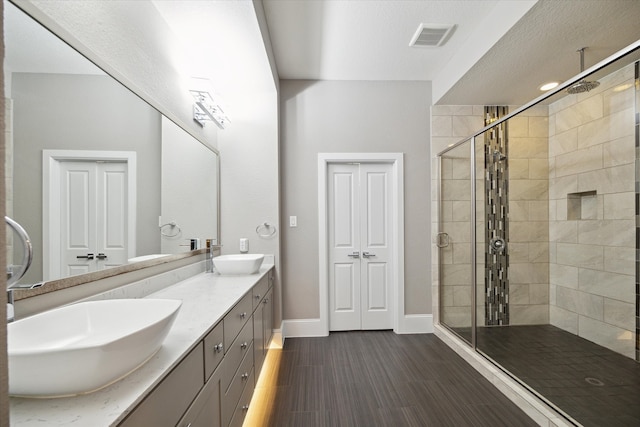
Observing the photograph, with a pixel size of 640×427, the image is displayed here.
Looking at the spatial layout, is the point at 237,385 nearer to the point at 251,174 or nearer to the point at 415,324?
the point at 251,174

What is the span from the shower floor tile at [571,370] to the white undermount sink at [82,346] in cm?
232

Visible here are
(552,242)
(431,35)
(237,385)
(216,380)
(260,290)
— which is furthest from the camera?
(552,242)

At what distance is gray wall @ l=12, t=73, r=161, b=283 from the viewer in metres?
0.98

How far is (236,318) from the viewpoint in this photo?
1.54m

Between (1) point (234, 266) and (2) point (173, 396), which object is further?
(1) point (234, 266)

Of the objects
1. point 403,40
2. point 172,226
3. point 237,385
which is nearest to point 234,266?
point 172,226

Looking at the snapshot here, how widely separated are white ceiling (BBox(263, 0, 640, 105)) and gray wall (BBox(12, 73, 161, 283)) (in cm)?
134

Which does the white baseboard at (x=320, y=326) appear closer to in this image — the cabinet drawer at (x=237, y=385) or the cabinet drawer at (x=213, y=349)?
the cabinet drawer at (x=237, y=385)

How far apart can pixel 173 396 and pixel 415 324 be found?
9.38 ft

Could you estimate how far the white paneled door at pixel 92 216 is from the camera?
1.15 m

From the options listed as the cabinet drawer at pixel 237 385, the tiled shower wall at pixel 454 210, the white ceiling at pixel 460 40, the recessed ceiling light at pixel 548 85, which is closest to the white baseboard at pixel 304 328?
the cabinet drawer at pixel 237 385

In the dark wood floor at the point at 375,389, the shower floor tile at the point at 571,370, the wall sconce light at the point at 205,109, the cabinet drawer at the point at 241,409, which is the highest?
the wall sconce light at the point at 205,109

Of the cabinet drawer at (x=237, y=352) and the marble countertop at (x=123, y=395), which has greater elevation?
the marble countertop at (x=123, y=395)

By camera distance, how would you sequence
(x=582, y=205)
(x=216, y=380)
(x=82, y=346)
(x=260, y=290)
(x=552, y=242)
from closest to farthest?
(x=82, y=346)
(x=216, y=380)
(x=260, y=290)
(x=582, y=205)
(x=552, y=242)
